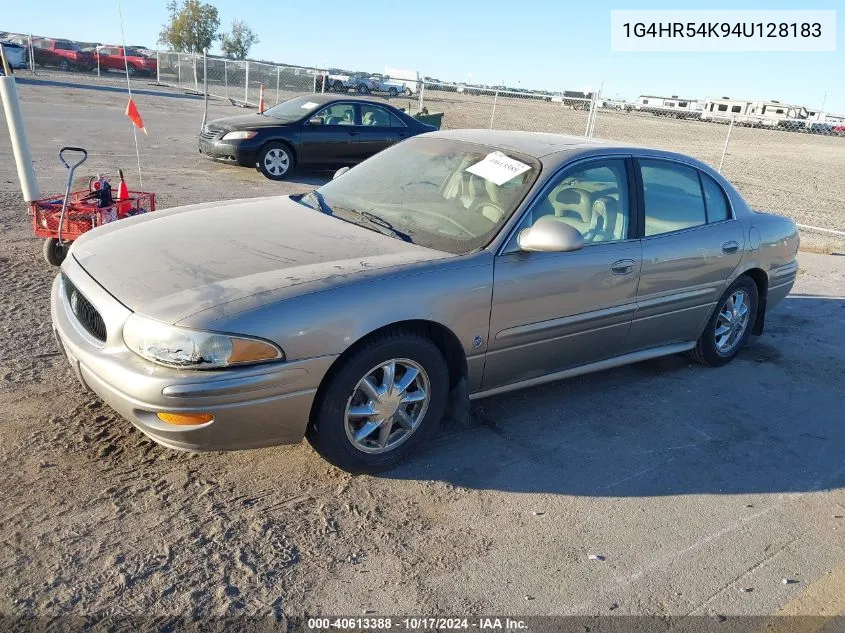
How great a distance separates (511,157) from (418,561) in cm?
236

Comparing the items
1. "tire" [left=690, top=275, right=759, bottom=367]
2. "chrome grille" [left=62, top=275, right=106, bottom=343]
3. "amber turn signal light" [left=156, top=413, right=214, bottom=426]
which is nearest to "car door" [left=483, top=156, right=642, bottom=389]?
"tire" [left=690, top=275, right=759, bottom=367]

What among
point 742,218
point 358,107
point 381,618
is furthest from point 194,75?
point 381,618

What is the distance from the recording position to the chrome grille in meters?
3.12

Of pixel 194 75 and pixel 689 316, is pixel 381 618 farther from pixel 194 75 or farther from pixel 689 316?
pixel 194 75

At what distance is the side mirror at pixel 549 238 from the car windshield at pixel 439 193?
7.0 inches

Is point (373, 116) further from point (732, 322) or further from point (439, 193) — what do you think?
point (439, 193)

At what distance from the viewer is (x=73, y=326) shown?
10.8 feet

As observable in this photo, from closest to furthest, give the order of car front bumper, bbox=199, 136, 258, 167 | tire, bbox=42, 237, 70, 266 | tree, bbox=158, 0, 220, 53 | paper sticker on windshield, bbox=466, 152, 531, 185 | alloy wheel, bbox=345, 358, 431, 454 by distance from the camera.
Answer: alloy wheel, bbox=345, 358, 431, 454 < paper sticker on windshield, bbox=466, 152, 531, 185 < tire, bbox=42, 237, 70, 266 < car front bumper, bbox=199, 136, 258, 167 < tree, bbox=158, 0, 220, 53

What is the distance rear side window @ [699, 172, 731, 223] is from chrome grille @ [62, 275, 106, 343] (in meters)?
3.89

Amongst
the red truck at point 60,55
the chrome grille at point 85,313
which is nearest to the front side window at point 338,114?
the chrome grille at point 85,313

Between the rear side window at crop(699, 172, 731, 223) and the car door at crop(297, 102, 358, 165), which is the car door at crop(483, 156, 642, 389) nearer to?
the rear side window at crop(699, 172, 731, 223)

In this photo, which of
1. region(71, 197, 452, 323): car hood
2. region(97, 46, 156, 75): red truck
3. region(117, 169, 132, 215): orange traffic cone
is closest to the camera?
region(71, 197, 452, 323): car hood

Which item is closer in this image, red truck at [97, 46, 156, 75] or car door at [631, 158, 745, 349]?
car door at [631, 158, 745, 349]

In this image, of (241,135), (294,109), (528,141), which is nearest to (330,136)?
(294,109)
